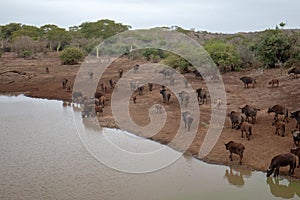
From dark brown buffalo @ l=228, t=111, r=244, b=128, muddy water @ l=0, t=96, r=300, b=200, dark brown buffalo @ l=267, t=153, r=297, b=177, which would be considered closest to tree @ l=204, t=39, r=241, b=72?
dark brown buffalo @ l=228, t=111, r=244, b=128

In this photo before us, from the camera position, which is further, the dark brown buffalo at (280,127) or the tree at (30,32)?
the tree at (30,32)

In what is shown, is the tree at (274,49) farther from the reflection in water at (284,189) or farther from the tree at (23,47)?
the tree at (23,47)

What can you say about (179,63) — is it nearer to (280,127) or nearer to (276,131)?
(276,131)

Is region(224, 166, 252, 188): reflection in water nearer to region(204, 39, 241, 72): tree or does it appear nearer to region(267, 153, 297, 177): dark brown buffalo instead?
region(267, 153, 297, 177): dark brown buffalo

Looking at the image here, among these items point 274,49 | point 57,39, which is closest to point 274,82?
point 274,49

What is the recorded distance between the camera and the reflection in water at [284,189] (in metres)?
11.0

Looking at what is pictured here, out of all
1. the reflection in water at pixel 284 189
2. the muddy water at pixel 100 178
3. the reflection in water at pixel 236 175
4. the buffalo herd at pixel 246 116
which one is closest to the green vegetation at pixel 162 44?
the buffalo herd at pixel 246 116

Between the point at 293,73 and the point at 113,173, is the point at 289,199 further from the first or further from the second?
the point at 293,73

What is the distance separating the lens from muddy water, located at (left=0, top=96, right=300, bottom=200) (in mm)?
10984

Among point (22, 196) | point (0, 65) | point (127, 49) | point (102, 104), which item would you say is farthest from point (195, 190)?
point (127, 49)

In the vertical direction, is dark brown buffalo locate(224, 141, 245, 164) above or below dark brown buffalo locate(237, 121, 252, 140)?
below

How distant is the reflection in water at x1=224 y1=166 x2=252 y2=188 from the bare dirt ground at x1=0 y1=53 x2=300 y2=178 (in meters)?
0.31

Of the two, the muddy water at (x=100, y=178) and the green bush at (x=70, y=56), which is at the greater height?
the green bush at (x=70, y=56)

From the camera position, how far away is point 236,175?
12383 millimetres
